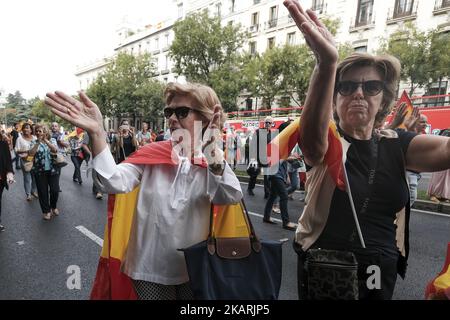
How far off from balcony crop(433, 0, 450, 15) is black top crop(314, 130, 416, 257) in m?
23.5

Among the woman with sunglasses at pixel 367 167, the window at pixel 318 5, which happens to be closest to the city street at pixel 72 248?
the woman with sunglasses at pixel 367 167

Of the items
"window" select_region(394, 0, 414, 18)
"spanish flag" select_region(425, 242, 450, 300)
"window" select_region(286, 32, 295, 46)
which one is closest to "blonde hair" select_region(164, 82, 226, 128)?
"spanish flag" select_region(425, 242, 450, 300)

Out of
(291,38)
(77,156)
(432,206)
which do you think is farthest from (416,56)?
(77,156)

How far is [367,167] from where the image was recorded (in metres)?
1.29

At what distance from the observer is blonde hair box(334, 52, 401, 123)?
1.28m

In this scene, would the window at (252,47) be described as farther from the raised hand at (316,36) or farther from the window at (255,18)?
the raised hand at (316,36)

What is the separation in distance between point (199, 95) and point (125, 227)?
0.85 m

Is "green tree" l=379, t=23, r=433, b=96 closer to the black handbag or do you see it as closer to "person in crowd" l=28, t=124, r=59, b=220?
"person in crowd" l=28, t=124, r=59, b=220

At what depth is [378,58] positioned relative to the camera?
1.29 metres

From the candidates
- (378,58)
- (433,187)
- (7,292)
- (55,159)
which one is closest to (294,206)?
(433,187)

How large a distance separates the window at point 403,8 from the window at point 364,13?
5.69 ft

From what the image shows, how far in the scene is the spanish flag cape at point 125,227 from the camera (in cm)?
159

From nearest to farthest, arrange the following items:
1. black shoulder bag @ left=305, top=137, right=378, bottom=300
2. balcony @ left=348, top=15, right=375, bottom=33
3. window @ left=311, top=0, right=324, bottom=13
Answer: black shoulder bag @ left=305, top=137, right=378, bottom=300
balcony @ left=348, top=15, right=375, bottom=33
window @ left=311, top=0, right=324, bottom=13

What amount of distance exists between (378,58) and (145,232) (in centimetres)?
133
